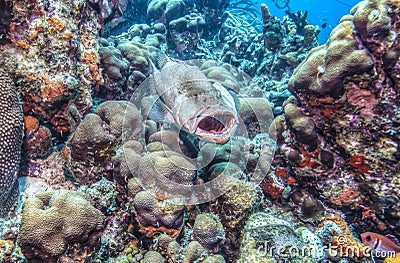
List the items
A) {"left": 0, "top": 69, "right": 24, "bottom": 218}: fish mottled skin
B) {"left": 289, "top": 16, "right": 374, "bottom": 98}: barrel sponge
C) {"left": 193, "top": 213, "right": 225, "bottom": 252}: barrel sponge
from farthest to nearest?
1. {"left": 289, "top": 16, "right": 374, "bottom": 98}: barrel sponge
2. {"left": 193, "top": 213, "right": 225, "bottom": 252}: barrel sponge
3. {"left": 0, "top": 69, "right": 24, "bottom": 218}: fish mottled skin

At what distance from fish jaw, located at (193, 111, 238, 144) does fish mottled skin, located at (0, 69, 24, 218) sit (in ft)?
6.12

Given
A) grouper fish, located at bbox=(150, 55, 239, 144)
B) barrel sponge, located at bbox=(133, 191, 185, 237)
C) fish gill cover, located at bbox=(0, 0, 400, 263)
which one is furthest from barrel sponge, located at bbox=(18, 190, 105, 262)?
grouper fish, located at bbox=(150, 55, 239, 144)

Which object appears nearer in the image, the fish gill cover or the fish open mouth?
the fish open mouth

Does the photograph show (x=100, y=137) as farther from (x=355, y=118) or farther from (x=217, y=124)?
(x=355, y=118)

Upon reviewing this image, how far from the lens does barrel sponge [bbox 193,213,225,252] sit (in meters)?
2.88

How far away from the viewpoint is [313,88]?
3.32 metres

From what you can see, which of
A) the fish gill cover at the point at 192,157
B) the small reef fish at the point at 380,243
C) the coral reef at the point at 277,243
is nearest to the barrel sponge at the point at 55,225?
the fish gill cover at the point at 192,157

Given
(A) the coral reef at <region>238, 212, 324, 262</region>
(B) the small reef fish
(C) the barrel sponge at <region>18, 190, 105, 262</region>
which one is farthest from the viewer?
(B) the small reef fish

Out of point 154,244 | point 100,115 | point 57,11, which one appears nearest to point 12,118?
point 100,115

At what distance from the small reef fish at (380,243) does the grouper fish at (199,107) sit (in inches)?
94.6

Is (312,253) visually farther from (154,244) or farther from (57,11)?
(57,11)

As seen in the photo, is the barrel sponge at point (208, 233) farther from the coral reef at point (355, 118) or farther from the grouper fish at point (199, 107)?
the coral reef at point (355, 118)

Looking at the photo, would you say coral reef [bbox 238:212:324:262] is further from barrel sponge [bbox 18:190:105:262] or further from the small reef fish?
barrel sponge [bbox 18:190:105:262]

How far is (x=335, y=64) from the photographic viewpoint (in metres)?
3.11
